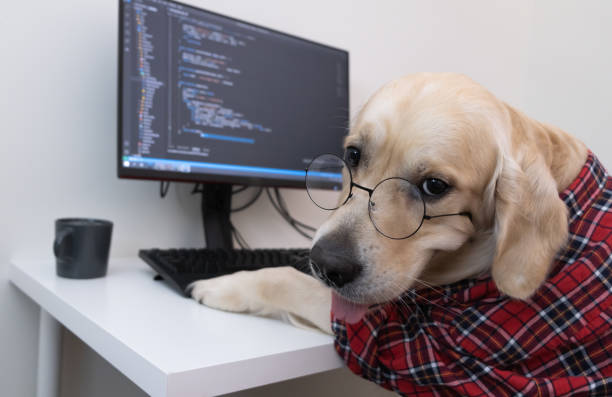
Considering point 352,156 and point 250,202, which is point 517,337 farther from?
point 250,202

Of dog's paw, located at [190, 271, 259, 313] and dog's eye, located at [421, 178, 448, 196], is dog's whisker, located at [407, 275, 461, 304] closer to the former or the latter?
dog's eye, located at [421, 178, 448, 196]

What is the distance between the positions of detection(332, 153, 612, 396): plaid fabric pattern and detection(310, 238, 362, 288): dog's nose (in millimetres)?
79

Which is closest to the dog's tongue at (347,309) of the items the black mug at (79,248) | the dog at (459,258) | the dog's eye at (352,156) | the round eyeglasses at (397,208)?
the dog at (459,258)

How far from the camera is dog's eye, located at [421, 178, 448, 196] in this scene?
0.71m

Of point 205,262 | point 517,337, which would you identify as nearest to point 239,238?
point 205,262

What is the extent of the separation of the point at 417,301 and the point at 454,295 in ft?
0.21

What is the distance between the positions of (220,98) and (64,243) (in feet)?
1.61

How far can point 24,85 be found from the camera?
1.05 meters

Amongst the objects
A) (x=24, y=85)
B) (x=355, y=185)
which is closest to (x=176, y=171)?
(x=24, y=85)

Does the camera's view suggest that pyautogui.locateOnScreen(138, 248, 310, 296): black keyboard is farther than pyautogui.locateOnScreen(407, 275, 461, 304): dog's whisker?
Yes

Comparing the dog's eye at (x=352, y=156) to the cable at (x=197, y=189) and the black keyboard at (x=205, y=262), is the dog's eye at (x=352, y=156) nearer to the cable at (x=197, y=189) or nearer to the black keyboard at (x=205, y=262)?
the black keyboard at (x=205, y=262)

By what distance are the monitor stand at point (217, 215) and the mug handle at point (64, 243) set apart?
0.37 m

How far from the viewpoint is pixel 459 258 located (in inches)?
30.0

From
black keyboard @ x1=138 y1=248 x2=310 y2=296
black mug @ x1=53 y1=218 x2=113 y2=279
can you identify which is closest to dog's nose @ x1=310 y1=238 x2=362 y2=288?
black keyboard @ x1=138 y1=248 x2=310 y2=296
